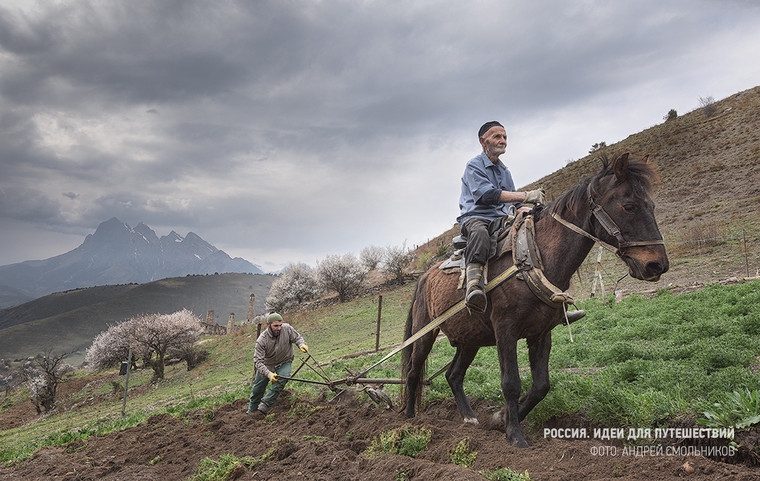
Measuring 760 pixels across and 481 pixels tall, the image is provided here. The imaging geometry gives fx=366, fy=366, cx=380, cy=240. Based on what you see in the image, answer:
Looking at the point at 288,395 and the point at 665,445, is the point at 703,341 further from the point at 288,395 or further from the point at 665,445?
the point at 288,395

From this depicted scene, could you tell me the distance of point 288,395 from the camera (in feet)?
26.1

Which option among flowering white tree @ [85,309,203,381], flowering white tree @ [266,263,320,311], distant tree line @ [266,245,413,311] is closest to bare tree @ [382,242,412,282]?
distant tree line @ [266,245,413,311]

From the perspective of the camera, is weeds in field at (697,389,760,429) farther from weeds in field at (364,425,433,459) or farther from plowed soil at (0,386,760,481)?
weeds in field at (364,425,433,459)

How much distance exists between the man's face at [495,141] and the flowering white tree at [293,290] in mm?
41774

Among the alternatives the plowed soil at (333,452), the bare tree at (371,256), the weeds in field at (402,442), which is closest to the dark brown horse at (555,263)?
the plowed soil at (333,452)

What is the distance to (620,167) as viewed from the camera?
317cm

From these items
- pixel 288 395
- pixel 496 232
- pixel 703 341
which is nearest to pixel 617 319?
pixel 703 341

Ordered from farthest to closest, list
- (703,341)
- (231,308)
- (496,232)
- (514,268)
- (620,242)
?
(231,308)
(703,341)
(496,232)
(514,268)
(620,242)

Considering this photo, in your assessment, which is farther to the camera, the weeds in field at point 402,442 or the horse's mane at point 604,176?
the weeds in field at point 402,442

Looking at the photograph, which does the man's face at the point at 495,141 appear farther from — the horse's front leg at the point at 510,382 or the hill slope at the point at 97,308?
the hill slope at the point at 97,308

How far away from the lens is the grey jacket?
7.81 m

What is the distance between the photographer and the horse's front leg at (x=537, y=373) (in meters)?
3.70

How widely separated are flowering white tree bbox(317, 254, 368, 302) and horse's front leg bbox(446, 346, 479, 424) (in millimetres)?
33399

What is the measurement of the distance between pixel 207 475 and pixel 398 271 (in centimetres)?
3309
